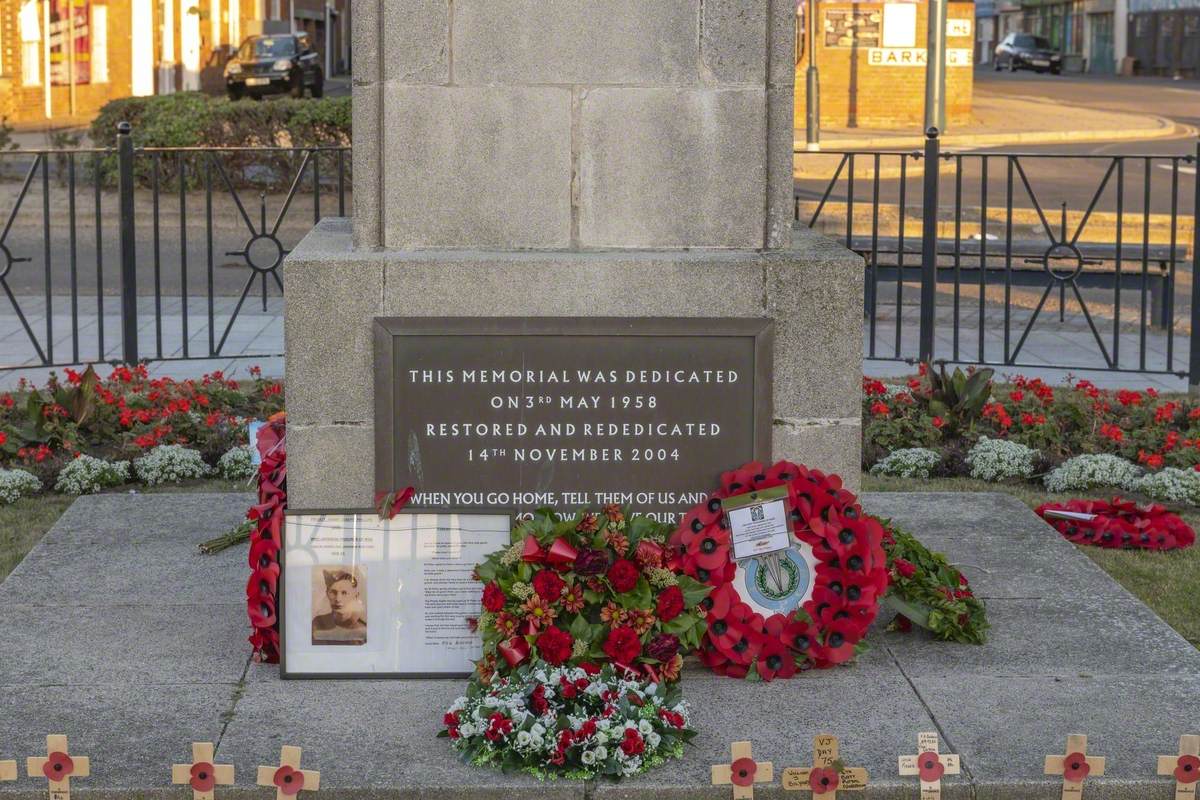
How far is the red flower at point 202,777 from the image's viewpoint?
396 centimetres

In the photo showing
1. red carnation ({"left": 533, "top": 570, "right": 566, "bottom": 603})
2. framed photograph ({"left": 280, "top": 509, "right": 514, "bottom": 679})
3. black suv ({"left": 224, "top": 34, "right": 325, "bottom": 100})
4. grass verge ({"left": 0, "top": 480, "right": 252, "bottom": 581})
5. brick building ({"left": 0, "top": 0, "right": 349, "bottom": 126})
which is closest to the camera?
red carnation ({"left": 533, "top": 570, "right": 566, "bottom": 603})

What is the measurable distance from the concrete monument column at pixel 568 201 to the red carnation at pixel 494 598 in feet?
2.49

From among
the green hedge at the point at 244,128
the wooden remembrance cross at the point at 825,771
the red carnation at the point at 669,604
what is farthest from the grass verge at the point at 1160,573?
the green hedge at the point at 244,128

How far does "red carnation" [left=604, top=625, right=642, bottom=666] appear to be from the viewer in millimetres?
4457

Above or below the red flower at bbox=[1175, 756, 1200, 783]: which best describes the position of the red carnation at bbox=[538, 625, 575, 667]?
above

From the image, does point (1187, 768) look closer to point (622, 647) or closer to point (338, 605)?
point (622, 647)

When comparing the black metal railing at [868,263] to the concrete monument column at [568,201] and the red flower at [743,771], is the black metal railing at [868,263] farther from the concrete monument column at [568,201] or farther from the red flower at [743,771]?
the red flower at [743,771]

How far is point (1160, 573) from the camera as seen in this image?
6.57 m

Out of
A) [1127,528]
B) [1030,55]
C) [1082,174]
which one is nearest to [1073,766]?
[1127,528]

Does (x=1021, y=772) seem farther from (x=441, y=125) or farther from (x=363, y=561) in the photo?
(x=441, y=125)

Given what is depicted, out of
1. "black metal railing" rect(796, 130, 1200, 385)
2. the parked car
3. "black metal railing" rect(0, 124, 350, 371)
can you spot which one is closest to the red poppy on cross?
"black metal railing" rect(796, 130, 1200, 385)

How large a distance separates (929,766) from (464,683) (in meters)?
1.36

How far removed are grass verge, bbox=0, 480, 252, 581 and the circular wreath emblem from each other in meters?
2.32

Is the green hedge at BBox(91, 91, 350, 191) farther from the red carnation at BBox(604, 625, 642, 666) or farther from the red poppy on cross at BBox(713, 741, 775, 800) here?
the red poppy on cross at BBox(713, 741, 775, 800)
